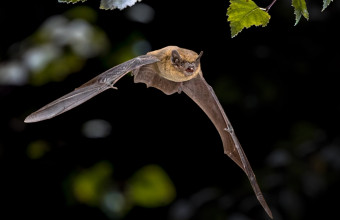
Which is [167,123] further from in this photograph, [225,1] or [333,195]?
[333,195]

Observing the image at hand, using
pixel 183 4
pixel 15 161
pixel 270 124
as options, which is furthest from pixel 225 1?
pixel 15 161

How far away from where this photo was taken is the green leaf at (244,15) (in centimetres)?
71

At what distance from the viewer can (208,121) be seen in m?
1.62

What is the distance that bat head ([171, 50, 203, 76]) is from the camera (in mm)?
629

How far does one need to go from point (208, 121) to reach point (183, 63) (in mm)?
→ 987

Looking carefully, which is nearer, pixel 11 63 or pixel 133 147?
pixel 11 63

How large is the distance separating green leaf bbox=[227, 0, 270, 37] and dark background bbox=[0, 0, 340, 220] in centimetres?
80

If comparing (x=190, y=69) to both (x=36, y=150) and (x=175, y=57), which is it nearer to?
(x=175, y=57)

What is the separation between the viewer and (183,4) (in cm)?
158

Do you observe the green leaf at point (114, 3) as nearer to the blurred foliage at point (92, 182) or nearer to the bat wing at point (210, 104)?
the bat wing at point (210, 104)

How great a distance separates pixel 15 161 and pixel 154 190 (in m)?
0.34

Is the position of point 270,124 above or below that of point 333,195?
above

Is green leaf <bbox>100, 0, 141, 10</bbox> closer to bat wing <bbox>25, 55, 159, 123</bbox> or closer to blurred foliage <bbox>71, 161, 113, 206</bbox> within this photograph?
bat wing <bbox>25, 55, 159, 123</bbox>

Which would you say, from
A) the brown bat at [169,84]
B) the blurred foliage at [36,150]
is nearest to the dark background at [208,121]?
the blurred foliage at [36,150]
